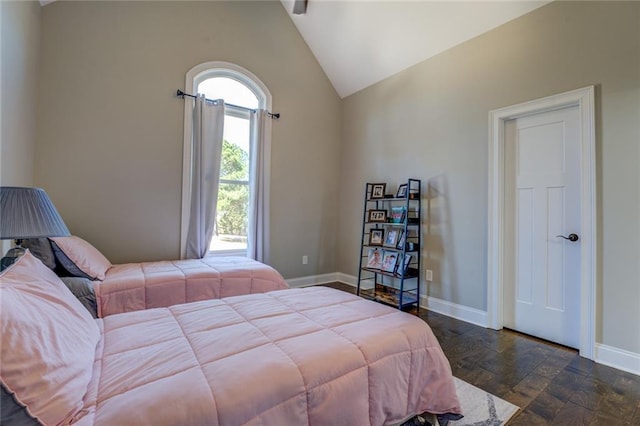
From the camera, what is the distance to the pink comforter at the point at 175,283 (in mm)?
2184

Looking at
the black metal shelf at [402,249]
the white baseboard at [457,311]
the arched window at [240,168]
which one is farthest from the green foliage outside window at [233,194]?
the white baseboard at [457,311]

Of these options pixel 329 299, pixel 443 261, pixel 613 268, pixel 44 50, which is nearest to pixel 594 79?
pixel 613 268

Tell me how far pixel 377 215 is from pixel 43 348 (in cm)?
336

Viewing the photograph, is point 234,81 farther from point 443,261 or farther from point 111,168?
point 443,261

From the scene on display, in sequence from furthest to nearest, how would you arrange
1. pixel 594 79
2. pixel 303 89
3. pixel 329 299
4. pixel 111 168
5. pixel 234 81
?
pixel 303 89
pixel 234 81
pixel 111 168
pixel 594 79
pixel 329 299

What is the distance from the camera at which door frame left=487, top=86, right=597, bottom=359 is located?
7.61ft

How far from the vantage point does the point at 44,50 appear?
9.13ft

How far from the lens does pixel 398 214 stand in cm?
357

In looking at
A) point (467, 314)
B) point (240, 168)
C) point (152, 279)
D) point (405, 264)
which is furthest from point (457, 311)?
point (240, 168)

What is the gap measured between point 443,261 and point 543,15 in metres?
→ 2.44

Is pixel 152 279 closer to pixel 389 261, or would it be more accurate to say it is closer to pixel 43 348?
pixel 43 348

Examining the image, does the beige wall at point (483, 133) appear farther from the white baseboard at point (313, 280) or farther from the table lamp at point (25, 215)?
the table lamp at point (25, 215)

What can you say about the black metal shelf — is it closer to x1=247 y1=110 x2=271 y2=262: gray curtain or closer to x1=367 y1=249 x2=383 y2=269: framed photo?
x1=367 y1=249 x2=383 y2=269: framed photo

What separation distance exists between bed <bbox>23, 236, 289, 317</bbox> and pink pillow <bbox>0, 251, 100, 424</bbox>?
1076 millimetres
